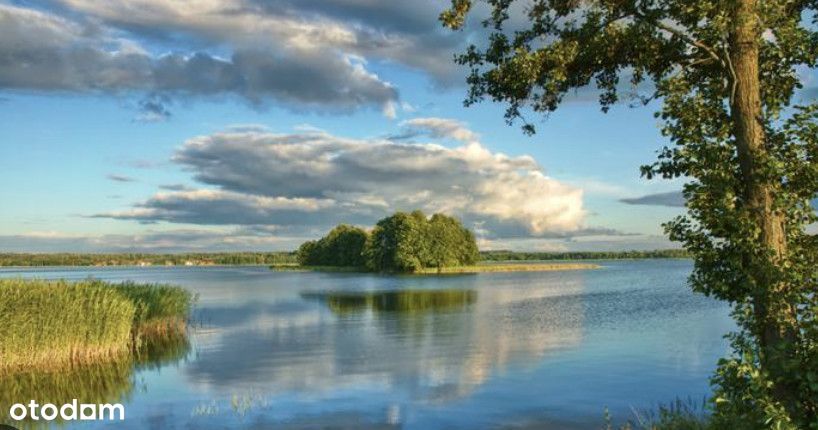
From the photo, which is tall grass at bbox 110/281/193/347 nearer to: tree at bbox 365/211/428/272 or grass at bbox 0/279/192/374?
grass at bbox 0/279/192/374

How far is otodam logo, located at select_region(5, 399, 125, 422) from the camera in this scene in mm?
18375

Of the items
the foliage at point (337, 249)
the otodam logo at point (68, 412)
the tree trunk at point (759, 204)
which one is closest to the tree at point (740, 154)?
the tree trunk at point (759, 204)

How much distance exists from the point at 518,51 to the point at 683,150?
341 cm

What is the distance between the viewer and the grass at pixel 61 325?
22516 mm

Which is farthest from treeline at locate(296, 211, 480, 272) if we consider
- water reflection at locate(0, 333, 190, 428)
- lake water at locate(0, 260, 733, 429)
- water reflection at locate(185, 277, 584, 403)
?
water reflection at locate(0, 333, 190, 428)

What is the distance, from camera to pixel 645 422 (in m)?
15.1

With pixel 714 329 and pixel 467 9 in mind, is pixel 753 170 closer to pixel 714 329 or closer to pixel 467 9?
pixel 467 9

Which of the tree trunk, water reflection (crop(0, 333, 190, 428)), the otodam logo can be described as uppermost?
the tree trunk

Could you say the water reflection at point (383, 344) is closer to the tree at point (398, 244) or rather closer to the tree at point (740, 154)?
the tree at point (740, 154)

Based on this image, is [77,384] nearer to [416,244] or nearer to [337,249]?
[416,244]

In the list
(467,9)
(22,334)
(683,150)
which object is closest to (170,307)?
(22,334)

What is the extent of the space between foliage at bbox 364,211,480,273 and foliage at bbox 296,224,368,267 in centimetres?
804

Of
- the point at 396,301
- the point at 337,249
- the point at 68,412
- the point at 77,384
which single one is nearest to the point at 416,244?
the point at 337,249

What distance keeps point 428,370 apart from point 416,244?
10241 centimetres
